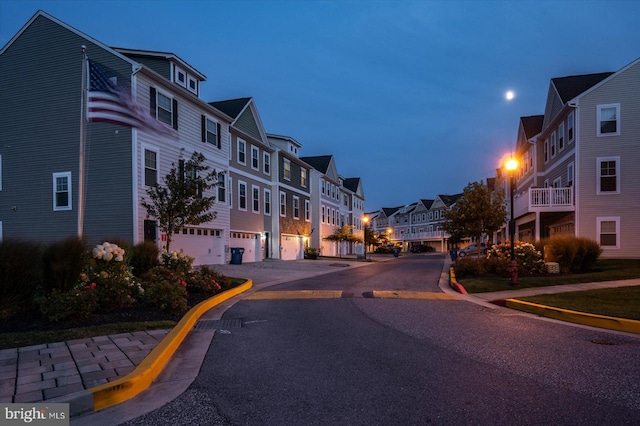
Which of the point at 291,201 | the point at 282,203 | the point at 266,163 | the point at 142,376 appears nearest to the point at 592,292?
the point at 142,376

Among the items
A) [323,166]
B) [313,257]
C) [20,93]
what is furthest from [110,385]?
[323,166]

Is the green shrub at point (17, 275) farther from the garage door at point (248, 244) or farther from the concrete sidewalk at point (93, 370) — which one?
the garage door at point (248, 244)

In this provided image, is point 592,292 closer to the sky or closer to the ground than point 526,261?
closer to the ground

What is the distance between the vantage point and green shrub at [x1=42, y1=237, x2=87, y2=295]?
333 inches

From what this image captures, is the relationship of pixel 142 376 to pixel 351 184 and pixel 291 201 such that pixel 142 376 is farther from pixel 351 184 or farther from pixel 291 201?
pixel 351 184

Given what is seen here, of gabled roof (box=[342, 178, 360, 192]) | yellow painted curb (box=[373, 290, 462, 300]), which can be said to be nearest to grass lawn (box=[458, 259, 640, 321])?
yellow painted curb (box=[373, 290, 462, 300])

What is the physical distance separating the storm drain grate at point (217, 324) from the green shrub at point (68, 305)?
6.56 feet

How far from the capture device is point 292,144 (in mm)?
40156

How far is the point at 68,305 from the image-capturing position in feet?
25.7

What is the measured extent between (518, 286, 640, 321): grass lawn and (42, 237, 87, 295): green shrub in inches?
435

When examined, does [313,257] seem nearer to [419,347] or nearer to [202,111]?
[202,111]

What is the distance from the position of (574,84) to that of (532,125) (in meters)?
7.98

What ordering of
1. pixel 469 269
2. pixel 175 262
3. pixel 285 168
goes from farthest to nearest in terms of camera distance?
pixel 285 168 → pixel 469 269 → pixel 175 262

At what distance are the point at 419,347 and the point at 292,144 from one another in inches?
1358
